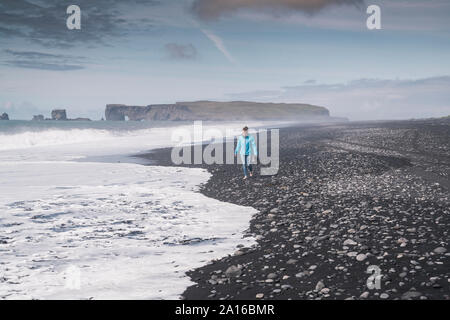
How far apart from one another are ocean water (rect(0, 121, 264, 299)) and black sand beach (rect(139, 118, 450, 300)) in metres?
0.79

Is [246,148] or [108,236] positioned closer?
[108,236]

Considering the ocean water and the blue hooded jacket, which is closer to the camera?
the ocean water

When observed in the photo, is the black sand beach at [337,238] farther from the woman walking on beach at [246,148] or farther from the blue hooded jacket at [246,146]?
the blue hooded jacket at [246,146]

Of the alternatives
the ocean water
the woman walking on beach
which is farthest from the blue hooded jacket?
the ocean water

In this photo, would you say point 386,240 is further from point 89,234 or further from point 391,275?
point 89,234

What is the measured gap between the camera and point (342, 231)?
9.29 m

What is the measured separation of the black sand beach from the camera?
252 inches

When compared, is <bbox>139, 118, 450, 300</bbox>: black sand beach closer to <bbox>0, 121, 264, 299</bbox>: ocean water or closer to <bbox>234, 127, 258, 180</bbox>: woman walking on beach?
<bbox>0, 121, 264, 299</bbox>: ocean water

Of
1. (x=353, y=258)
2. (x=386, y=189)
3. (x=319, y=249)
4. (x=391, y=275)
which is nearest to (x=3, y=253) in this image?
(x=319, y=249)

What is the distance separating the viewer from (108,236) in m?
9.73

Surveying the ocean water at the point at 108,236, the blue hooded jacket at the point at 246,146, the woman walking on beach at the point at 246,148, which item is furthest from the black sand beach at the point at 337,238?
the blue hooded jacket at the point at 246,146

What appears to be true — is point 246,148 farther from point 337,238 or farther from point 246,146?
point 337,238

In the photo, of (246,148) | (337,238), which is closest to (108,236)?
(337,238)

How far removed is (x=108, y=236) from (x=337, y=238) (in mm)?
6161
